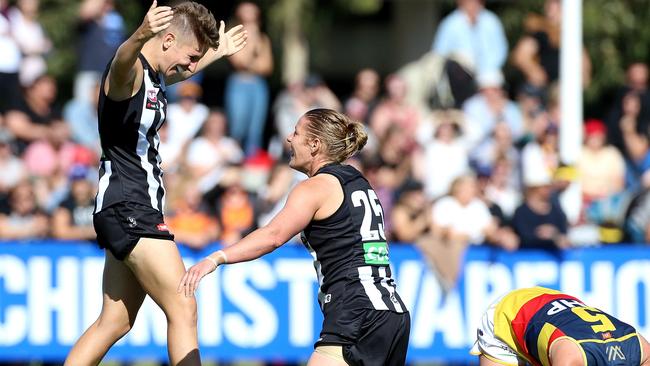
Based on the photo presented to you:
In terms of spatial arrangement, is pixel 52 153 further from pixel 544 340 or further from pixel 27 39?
pixel 544 340

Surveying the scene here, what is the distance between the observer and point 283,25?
62.5 ft

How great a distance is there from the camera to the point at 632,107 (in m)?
13.9

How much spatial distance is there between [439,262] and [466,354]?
913mm

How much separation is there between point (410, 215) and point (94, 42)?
13.1ft

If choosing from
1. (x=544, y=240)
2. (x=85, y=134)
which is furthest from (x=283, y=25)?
(x=544, y=240)

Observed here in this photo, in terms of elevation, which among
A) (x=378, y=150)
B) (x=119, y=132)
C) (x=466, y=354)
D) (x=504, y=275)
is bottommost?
(x=466, y=354)

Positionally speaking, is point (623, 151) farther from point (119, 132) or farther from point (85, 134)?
point (119, 132)

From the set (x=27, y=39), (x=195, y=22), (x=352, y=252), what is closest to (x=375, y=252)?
(x=352, y=252)

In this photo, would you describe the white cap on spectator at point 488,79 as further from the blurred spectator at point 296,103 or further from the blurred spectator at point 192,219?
the blurred spectator at point 192,219

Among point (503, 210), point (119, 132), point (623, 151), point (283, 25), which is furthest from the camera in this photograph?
point (283, 25)

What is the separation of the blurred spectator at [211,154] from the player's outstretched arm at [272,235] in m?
6.23

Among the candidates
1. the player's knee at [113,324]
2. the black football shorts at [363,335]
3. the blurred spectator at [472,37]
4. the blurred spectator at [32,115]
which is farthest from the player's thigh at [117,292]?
the blurred spectator at [472,37]

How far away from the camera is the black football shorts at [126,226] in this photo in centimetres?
620

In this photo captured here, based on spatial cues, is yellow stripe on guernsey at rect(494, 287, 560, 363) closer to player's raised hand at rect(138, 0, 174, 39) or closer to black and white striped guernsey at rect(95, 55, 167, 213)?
black and white striped guernsey at rect(95, 55, 167, 213)
